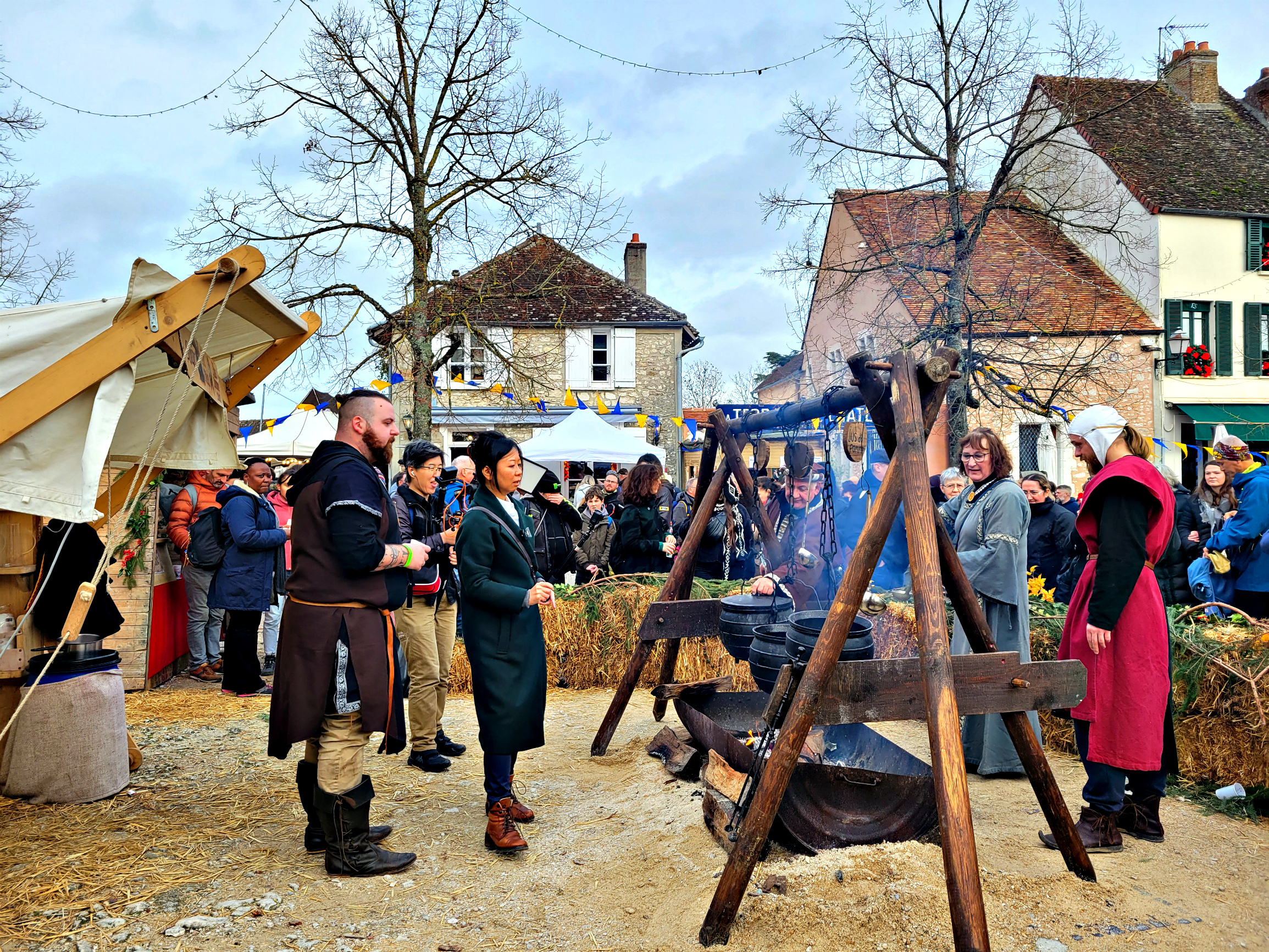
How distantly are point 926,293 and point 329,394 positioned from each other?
12.7 meters

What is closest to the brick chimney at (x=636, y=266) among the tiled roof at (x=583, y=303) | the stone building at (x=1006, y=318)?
the tiled roof at (x=583, y=303)

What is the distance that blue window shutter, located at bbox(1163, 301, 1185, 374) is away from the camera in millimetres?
21750

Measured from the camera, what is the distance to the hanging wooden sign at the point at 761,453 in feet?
18.2

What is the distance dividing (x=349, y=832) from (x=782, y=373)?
4392 cm

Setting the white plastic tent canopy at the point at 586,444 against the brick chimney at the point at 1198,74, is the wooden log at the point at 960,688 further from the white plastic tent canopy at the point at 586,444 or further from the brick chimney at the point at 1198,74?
the brick chimney at the point at 1198,74

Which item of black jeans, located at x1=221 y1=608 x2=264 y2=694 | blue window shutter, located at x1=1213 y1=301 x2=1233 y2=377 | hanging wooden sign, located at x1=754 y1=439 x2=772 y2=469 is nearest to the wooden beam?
hanging wooden sign, located at x1=754 y1=439 x2=772 y2=469

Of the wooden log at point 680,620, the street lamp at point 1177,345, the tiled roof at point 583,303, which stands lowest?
the wooden log at point 680,620

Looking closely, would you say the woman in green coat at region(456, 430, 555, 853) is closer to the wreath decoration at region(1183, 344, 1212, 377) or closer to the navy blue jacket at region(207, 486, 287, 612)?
the navy blue jacket at region(207, 486, 287, 612)

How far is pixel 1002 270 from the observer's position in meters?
20.0

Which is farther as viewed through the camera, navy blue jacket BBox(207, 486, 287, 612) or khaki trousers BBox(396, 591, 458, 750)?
navy blue jacket BBox(207, 486, 287, 612)

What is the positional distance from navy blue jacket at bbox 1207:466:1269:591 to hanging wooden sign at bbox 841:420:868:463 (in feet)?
12.8

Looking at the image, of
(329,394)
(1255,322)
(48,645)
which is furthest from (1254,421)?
(48,645)

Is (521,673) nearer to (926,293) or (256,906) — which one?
(256,906)

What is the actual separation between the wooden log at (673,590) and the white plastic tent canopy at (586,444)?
761 centimetres
